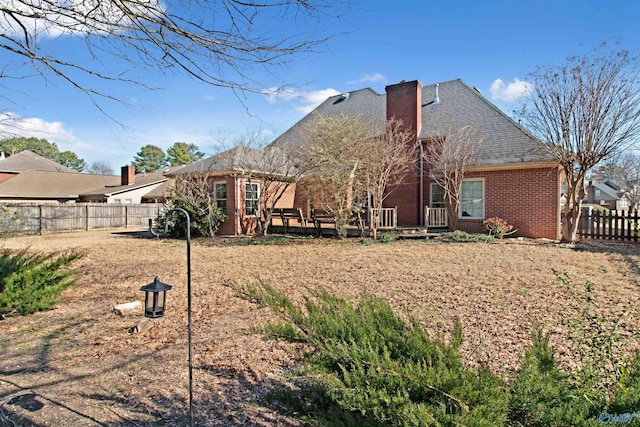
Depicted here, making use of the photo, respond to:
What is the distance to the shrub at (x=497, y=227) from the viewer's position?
41.8ft

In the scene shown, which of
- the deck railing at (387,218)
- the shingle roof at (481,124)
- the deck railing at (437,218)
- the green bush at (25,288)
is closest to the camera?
the green bush at (25,288)

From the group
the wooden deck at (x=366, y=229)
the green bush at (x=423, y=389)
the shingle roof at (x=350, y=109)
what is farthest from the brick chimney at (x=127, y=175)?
the green bush at (x=423, y=389)

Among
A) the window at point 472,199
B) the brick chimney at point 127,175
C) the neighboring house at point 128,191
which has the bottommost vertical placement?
the window at point 472,199

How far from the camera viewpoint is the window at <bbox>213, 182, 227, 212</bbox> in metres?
16.2

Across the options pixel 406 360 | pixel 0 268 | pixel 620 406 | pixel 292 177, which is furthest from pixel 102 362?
pixel 292 177

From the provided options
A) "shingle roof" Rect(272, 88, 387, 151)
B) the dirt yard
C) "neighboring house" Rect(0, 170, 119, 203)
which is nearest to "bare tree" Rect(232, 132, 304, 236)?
"shingle roof" Rect(272, 88, 387, 151)

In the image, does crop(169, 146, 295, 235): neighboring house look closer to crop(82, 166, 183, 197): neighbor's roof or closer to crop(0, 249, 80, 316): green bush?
crop(0, 249, 80, 316): green bush

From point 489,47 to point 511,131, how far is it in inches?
149

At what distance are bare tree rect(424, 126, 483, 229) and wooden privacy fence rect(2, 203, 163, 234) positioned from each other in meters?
12.6

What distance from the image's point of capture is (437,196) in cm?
1514

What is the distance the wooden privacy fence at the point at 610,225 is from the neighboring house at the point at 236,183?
11667 millimetres

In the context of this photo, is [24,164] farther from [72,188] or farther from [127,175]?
[127,175]

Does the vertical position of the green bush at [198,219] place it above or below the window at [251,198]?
below

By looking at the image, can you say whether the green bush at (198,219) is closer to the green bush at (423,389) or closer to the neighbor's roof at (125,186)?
the green bush at (423,389)
